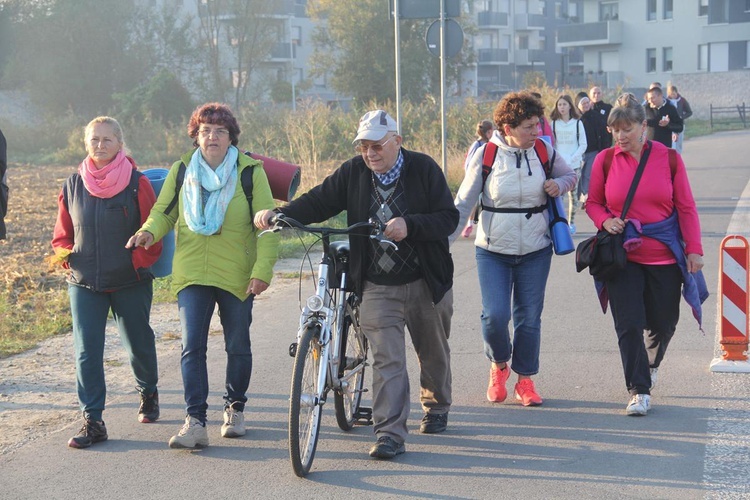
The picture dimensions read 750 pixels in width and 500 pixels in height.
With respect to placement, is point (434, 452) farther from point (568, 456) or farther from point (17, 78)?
point (17, 78)

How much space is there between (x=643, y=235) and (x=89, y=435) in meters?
3.51

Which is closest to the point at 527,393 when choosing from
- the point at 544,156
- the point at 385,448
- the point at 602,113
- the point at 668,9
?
the point at 385,448

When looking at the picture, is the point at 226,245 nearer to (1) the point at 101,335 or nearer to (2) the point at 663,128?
(1) the point at 101,335

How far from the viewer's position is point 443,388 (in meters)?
6.17

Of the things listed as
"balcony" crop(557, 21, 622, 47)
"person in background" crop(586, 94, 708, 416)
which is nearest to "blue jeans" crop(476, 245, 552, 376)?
"person in background" crop(586, 94, 708, 416)

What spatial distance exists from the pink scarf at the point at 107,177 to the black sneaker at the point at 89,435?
1.33 meters

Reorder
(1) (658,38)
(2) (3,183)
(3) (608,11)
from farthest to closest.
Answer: (3) (608,11), (1) (658,38), (2) (3,183)

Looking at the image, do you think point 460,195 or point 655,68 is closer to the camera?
point 460,195

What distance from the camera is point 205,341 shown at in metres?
6.09

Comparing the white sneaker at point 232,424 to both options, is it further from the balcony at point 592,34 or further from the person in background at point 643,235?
the balcony at point 592,34

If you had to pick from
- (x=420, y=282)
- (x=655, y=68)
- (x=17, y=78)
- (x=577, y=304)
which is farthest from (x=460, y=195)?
(x=655, y=68)

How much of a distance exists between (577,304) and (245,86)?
54545 millimetres

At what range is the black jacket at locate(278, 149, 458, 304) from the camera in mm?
5840

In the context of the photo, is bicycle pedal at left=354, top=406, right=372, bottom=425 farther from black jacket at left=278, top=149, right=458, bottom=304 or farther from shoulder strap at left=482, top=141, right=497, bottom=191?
shoulder strap at left=482, top=141, right=497, bottom=191
